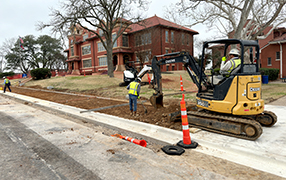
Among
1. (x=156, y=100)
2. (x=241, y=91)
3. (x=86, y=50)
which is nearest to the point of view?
(x=241, y=91)

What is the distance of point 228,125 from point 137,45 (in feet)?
103

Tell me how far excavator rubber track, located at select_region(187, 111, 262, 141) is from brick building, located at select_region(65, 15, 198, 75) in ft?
68.1

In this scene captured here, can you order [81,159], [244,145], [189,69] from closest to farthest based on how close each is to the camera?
[81,159] < [244,145] < [189,69]

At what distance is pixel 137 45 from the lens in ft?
115

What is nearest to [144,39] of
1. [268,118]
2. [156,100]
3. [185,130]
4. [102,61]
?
[102,61]

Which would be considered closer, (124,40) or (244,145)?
(244,145)

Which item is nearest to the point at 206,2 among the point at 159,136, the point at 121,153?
the point at 159,136

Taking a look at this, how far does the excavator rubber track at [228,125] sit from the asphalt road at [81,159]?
1.87m

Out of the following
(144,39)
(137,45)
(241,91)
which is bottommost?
(241,91)

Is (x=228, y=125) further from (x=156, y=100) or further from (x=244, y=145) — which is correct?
(x=156, y=100)

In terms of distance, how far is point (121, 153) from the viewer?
445 centimetres

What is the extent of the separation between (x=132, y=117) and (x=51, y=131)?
9.60 feet

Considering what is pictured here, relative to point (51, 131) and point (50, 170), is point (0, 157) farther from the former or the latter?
point (51, 131)

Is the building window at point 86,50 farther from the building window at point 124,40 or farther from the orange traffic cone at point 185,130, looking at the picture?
the orange traffic cone at point 185,130
